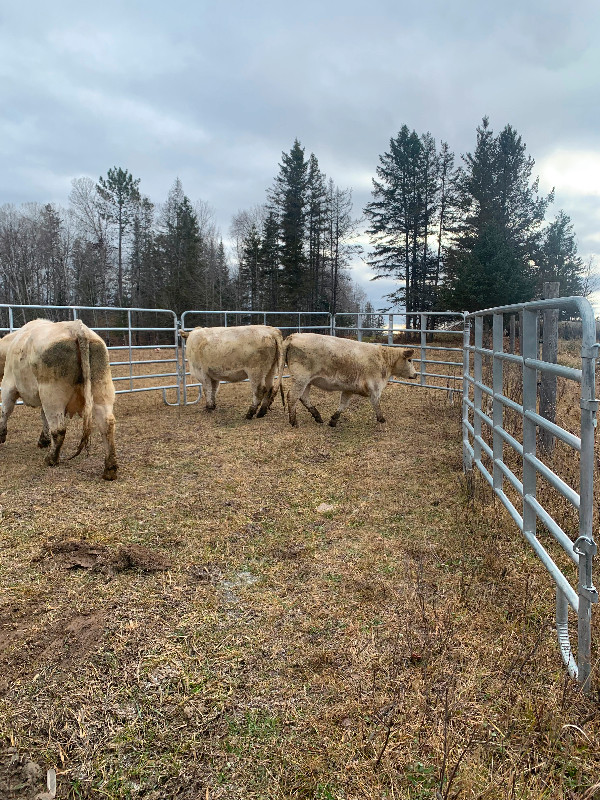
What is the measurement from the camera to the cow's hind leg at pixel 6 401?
5707mm

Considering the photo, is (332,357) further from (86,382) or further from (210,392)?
(86,382)

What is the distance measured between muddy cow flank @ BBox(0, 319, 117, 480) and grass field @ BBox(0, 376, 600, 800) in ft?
2.10

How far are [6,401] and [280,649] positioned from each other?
4.95 metres

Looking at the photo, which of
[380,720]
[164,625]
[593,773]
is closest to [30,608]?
[164,625]

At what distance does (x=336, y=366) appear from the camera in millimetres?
7445

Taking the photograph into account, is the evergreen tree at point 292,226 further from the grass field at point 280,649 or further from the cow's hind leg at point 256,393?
the grass field at point 280,649

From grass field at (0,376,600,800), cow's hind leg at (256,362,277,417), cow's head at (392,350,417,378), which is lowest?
grass field at (0,376,600,800)

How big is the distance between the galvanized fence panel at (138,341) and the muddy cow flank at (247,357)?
4.53 feet

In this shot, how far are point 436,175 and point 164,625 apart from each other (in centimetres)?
3294

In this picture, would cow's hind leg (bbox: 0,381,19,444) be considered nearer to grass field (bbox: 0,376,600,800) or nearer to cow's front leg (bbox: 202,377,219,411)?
grass field (bbox: 0,376,600,800)

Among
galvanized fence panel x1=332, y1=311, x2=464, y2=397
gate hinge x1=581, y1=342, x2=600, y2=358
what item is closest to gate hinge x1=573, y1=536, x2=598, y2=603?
gate hinge x1=581, y1=342, x2=600, y2=358

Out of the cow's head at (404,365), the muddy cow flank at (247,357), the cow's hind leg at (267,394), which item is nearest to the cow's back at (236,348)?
the muddy cow flank at (247,357)

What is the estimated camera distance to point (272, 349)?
26.7ft

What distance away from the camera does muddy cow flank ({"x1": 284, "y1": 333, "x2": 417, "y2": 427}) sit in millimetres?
7453
